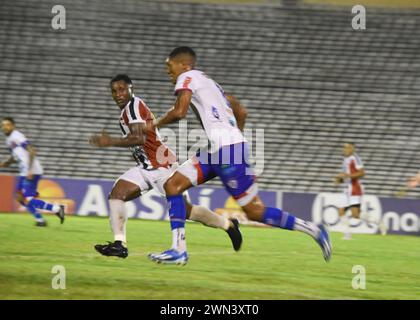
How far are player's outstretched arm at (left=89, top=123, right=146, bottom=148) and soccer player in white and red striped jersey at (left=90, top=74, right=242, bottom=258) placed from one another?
0.28ft

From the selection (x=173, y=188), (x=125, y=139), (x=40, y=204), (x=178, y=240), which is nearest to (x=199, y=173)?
(x=173, y=188)

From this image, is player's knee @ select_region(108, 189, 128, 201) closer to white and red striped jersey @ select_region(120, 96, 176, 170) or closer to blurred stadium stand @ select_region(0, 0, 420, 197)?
white and red striped jersey @ select_region(120, 96, 176, 170)

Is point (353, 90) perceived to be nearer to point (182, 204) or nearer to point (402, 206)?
point (402, 206)

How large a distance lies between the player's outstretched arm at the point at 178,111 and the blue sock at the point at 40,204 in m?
7.25

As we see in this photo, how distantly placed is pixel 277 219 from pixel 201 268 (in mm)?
1445

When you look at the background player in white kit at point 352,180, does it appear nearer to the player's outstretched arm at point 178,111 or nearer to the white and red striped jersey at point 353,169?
the white and red striped jersey at point 353,169

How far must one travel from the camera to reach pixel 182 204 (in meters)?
8.63

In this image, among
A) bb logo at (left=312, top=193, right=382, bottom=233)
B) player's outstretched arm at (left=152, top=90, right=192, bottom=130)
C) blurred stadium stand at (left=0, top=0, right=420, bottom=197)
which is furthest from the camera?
blurred stadium stand at (left=0, top=0, right=420, bottom=197)

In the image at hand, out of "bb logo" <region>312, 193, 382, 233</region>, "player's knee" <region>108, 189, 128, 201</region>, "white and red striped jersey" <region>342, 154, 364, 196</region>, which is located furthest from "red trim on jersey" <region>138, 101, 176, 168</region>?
"bb logo" <region>312, 193, 382, 233</region>

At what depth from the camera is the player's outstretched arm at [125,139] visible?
8055mm

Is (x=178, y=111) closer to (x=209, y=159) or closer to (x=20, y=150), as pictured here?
(x=209, y=159)

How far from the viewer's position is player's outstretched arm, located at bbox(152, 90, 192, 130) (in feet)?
26.2

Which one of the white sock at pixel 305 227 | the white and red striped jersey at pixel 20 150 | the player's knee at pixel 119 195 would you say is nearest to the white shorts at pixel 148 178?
the player's knee at pixel 119 195

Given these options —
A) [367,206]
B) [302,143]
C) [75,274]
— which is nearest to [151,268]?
[75,274]
